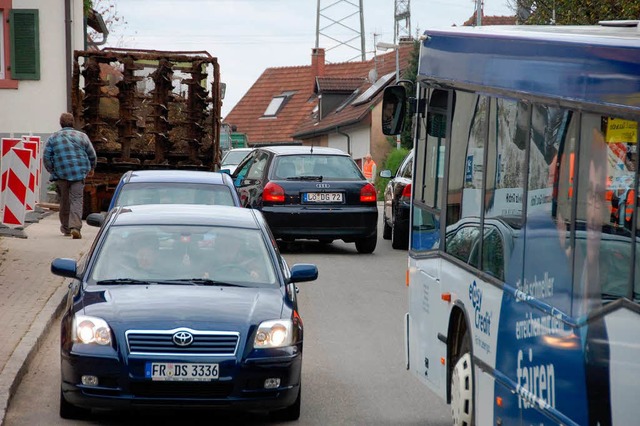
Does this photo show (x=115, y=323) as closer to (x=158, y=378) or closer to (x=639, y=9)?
(x=158, y=378)

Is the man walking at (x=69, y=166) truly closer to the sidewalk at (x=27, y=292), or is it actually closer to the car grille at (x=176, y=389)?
the sidewalk at (x=27, y=292)

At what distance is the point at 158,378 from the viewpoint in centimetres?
827

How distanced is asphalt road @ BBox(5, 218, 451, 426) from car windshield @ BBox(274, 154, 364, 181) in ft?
12.8

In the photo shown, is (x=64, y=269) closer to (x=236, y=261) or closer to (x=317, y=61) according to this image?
(x=236, y=261)

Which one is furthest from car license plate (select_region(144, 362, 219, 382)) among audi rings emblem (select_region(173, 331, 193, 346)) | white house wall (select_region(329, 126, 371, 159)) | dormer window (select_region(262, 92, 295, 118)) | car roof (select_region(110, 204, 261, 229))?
dormer window (select_region(262, 92, 295, 118))

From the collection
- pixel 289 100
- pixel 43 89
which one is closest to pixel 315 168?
pixel 43 89

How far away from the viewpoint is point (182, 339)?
27.4 feet

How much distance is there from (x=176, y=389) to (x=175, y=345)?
273mm

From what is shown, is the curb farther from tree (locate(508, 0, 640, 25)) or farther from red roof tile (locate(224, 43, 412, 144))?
red roof tile (locate(224, 43, 412, 144))

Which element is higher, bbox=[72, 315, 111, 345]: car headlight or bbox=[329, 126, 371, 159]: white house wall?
bbox=[72, 315, 111, 345]: car headlight

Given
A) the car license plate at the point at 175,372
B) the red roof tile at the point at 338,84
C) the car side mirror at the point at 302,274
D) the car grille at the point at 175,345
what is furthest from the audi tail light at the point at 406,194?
the red roof tile at the point at 338,84

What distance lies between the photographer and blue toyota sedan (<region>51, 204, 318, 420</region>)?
A: 832 centimetres

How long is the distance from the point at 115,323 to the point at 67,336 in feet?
1.19

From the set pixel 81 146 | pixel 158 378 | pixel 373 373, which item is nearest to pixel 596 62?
pixel 158 378
